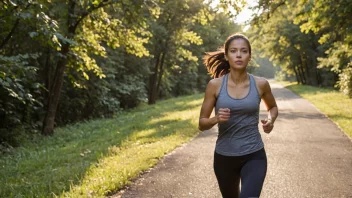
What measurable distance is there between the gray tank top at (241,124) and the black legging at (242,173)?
64 mm

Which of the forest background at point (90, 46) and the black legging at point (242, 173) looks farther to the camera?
the forest background at point (90, 46)

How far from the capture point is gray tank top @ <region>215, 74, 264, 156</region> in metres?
3.26

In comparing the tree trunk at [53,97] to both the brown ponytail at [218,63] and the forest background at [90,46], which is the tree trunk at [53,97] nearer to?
the forest background at [90,46]

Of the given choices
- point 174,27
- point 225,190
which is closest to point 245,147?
point 225,190

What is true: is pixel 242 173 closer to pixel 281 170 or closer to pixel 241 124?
pixel 241 124

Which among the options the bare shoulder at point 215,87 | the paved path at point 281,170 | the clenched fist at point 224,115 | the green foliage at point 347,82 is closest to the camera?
the clenched fist at point 224,115

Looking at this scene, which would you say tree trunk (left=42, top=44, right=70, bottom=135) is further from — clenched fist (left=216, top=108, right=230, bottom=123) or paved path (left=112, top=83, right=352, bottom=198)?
clenched fist (left=216, top=108, right=230, bottom=123)

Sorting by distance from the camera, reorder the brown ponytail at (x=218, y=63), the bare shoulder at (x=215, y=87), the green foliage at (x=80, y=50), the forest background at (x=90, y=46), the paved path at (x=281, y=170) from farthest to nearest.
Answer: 1. the forest background at (x=90, y=46)
2. the green foliage at (x=80, y=50)
3. the paved path at (x=281, y=170)
4. the brown ponytail at (x=218, y=63)
5. the bare shoulder at (x=215, y=87)

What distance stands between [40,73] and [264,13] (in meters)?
12.1

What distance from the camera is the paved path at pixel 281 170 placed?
17.8ft

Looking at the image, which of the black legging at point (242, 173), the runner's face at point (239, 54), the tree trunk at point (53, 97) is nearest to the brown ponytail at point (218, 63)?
the runner's face at point (239, 54)

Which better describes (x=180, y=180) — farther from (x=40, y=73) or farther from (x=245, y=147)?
(x=40, y=73)

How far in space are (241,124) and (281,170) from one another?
392cm

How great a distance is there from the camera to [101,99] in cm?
2192
